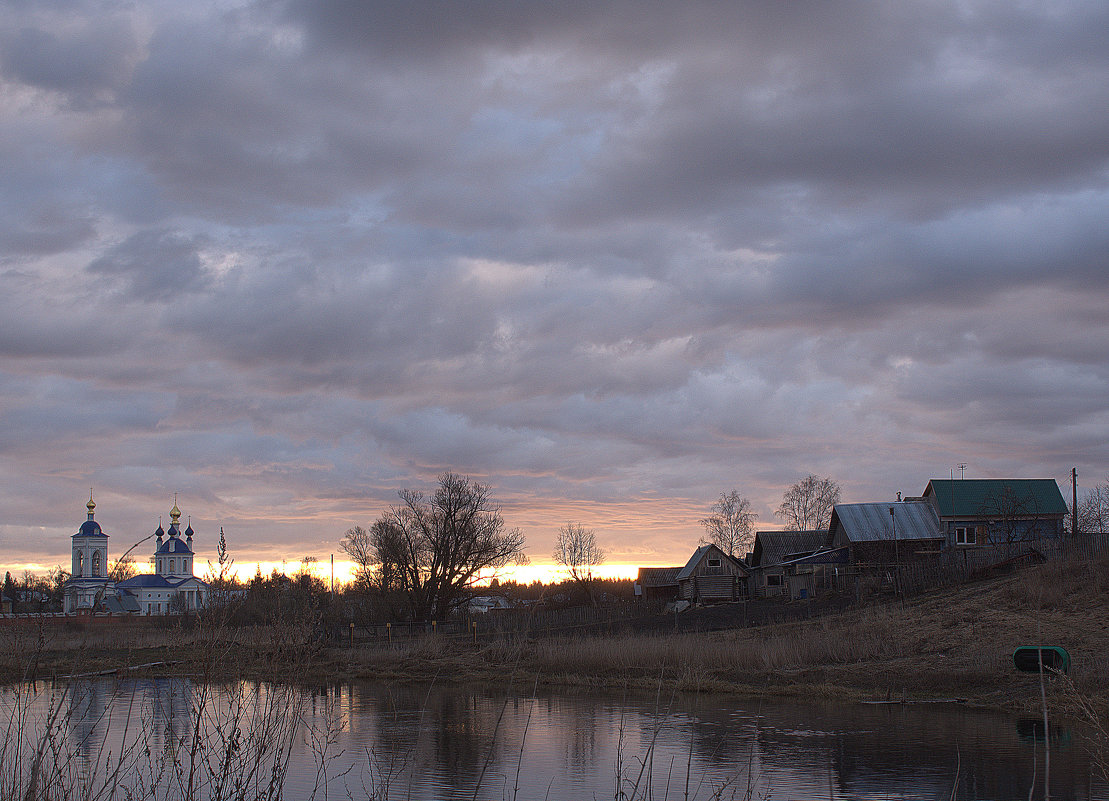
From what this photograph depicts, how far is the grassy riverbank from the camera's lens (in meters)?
26.8

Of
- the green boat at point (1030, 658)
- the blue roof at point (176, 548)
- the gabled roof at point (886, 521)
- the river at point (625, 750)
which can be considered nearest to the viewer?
the river at point (625, 750)

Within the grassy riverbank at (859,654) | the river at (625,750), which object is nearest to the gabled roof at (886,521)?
the grassy riverbank at (859,654)

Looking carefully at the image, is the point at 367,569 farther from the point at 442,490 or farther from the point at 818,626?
the point at 818,626

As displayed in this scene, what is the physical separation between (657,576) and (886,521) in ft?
104

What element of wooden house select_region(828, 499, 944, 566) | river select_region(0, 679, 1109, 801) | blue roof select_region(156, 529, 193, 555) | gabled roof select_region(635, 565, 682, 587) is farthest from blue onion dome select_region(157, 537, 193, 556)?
river select_region(0, 679, 1109, 801)

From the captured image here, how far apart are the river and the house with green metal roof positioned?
36410 millimetres

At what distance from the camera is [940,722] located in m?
22.4

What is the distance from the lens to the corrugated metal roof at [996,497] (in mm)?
59094

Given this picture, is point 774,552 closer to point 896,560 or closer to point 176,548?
point 896,560

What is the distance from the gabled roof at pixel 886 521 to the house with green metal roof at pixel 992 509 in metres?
0.92

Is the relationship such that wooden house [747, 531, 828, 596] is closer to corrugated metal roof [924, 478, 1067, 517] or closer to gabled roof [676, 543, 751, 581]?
gabled roof [676, 543, 751, 581]

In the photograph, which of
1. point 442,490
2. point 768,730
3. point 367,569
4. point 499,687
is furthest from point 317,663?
point 367,569

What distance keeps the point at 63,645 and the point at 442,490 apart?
24.5 meters

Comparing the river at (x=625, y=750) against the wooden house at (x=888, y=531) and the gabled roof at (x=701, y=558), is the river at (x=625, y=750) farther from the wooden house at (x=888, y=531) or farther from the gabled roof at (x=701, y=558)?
the gabled roof at (x=701, y=558)
